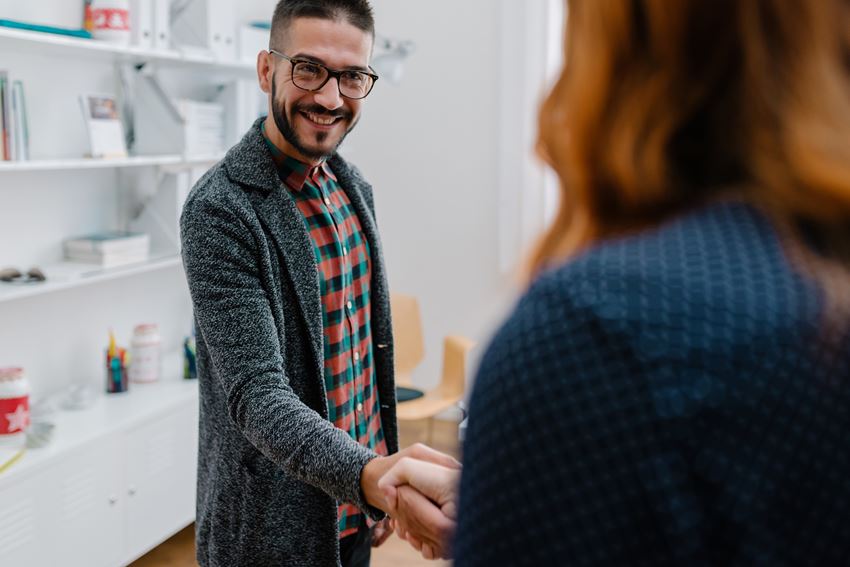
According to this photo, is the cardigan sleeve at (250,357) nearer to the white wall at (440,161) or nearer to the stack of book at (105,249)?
the stack of book at (105,249)

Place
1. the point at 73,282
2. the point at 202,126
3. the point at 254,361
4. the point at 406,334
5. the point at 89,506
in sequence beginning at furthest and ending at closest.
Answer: the point at 406,334 → the point at 202,126 → the point at 73,282 → the point at 89,506 → the point at 254,361

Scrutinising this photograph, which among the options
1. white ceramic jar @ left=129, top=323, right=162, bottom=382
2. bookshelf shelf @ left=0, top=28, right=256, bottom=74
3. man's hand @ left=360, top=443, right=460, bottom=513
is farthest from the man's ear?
white ceramic jar @ left=129, top=323, right=162, bottom=382

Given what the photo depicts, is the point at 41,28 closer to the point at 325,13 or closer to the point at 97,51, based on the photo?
the point at 97,51

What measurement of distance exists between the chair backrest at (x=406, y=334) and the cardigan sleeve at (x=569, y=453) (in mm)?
3661

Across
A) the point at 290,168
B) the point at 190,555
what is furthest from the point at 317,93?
the point at 190,555

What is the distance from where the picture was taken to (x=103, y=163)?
309 cm

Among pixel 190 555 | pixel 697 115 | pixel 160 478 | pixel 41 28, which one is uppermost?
pixel 41 28

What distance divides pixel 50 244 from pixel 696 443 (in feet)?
10.0

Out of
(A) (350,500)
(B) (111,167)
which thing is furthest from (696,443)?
(B) (111,167)

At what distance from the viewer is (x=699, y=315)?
1.71 ft

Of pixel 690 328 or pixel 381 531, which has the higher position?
pixel 690 328

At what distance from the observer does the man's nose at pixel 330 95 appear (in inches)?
67.2

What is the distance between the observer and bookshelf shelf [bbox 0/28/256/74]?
2711 mm

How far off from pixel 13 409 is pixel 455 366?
184 centimetres
